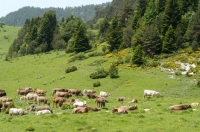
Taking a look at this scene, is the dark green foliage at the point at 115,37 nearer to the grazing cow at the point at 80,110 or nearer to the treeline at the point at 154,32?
the treeline at the point at 154,32

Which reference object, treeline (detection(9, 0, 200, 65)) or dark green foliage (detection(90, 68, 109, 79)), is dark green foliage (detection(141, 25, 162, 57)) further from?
dark green foliage (detection(90, 68, 109, 79))

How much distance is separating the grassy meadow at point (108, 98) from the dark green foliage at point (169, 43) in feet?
37.0

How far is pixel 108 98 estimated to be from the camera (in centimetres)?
4075

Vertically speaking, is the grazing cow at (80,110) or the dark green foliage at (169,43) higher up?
the dark green foliage at (169,43)

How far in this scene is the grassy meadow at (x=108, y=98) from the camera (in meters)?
21.4

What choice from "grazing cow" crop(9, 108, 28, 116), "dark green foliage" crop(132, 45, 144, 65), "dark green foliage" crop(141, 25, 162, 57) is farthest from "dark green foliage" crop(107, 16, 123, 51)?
"grazing cow" crop(9, 108, 28, 116)

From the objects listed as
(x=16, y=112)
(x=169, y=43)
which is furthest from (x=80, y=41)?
(x=16, y=112)

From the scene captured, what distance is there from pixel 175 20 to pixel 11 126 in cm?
7217

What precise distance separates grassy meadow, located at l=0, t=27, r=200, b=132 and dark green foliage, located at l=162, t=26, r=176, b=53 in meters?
11.3

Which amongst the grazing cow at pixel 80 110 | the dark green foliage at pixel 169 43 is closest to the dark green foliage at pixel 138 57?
the dark green foliage at pixel 169 43

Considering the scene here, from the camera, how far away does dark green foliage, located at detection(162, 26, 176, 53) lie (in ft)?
244

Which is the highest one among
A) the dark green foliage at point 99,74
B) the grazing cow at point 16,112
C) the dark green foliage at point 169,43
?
the dark green foliage at point 169,43

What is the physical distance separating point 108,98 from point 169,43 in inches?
1545

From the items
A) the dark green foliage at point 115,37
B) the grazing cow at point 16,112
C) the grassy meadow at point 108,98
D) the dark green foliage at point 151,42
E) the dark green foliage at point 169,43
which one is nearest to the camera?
the grassy meadow at point 108,98
